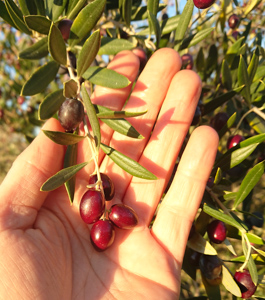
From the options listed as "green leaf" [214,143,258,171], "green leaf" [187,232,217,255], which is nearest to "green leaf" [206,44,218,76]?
"green leaf" [214,143,258,171]

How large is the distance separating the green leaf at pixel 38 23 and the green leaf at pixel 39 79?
0.16 m

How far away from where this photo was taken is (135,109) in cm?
175

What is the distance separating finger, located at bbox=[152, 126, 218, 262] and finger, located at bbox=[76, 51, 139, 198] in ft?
1.51

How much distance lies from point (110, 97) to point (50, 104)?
43 cm

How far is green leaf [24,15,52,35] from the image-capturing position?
1.22m

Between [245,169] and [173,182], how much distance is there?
574 mm

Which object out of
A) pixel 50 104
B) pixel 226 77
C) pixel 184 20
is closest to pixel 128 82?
pixel 50 104

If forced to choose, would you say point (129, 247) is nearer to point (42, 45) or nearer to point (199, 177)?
point (199, 177)

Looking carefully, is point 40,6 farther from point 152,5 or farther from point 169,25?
point 169,25

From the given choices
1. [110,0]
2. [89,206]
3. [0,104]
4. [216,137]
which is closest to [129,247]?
[89,206]

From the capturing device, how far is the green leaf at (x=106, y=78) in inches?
54.3

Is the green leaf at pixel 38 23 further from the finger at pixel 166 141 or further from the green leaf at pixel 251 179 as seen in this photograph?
the green leaf at pixel 251 179

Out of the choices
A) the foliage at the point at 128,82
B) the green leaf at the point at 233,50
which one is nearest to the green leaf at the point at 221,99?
the foliage at the point at 128,82

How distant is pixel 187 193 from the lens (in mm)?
1592
